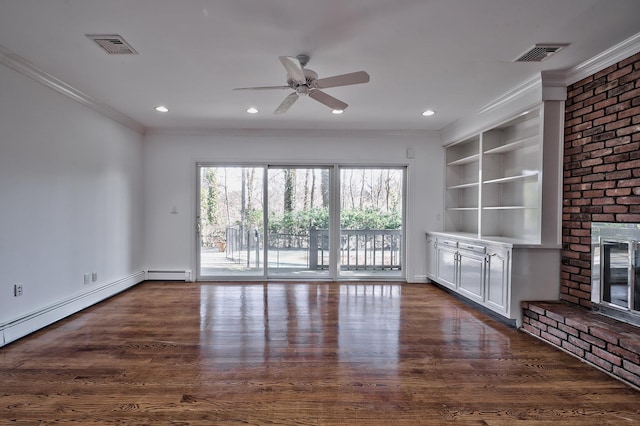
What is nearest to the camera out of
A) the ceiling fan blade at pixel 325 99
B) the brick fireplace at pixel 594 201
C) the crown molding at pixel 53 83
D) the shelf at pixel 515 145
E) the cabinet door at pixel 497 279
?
the brick fireplace at pixel 594 201

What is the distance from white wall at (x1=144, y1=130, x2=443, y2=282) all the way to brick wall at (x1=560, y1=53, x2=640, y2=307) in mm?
2230

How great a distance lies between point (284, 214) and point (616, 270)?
4122mm

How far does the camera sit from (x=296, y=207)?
5.31 metres

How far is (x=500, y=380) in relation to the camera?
7.30ft

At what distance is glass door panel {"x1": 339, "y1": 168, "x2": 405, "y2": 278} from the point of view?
5.36 metres

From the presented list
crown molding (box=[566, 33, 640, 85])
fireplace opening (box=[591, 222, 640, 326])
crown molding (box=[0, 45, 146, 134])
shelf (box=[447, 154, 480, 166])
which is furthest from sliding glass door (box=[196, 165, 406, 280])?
fireplace opening (box=[591, 222, 640, 326])

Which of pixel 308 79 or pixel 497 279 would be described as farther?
pixel 497 279

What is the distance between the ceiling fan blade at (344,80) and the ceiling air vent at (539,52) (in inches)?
54.4

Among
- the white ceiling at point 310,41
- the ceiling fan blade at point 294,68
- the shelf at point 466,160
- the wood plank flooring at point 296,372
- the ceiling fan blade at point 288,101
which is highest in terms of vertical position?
the white ceiling at point 310,41

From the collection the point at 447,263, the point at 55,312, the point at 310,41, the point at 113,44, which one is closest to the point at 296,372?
the point at 310,41

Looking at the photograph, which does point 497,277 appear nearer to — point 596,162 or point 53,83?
point 596,162

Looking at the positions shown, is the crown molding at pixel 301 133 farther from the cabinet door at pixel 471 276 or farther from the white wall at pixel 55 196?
the cabinet door at pixel 471 276

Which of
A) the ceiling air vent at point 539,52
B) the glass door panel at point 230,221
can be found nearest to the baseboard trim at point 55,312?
the glass door panel at point 230,221

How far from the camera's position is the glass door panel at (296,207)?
5.30 m
